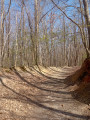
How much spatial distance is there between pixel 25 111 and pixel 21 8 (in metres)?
16.8

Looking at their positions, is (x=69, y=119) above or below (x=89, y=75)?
below

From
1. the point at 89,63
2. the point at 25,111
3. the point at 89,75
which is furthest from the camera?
the point at 89,63

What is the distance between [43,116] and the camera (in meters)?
4.29

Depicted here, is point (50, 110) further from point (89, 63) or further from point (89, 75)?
point (89, 63)

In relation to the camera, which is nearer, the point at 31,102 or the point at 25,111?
the point at 25,111

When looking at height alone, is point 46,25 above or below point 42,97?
above

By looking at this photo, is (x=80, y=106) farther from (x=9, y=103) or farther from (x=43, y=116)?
(x=9, y=103)

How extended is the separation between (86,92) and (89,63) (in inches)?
120

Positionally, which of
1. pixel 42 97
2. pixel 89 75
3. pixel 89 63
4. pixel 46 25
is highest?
pixel 46 25

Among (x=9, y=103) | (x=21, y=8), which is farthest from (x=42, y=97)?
(x=21, y=8)

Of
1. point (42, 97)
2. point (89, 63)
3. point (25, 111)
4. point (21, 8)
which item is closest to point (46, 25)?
point (21, 8)

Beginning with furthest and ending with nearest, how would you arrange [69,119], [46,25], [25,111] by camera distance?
[46,25] < [25,111] < [69,119]

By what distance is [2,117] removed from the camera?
3.80m

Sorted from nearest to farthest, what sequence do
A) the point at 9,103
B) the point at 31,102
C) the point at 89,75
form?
the point at 9,103 → the point at 31,102 → the point at 89,75
